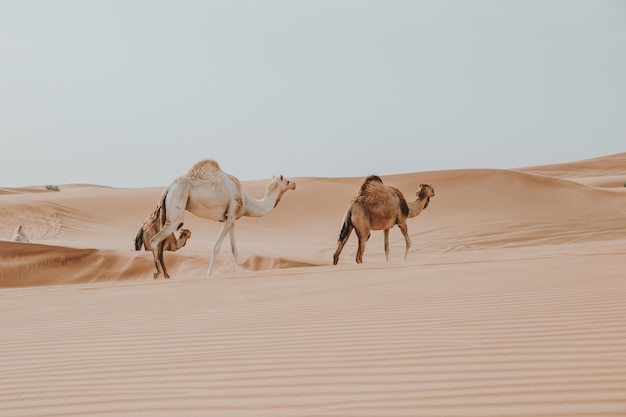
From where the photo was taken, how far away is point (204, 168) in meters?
10.7

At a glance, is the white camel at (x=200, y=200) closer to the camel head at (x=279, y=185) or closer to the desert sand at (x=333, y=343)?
the camel head at (x=279, y=185)

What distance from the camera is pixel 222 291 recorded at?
7113 millimetres

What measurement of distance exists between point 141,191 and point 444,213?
13501 mm

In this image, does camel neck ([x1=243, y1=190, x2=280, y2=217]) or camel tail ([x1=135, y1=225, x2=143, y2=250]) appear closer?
camel neck ([x1=243, y1=190, x2=280, y2=217])

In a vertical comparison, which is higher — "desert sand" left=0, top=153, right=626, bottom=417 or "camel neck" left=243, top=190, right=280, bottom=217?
"camel neck" left=243, top=190, right=280, bottom=217

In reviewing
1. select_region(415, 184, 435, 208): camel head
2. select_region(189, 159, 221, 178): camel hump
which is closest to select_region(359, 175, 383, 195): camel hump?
select_region(415, 184, 435, 208): camel head

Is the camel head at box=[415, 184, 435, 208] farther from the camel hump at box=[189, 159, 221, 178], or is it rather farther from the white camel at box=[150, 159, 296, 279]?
the camel hump at box=[189, 159, 221, 178]

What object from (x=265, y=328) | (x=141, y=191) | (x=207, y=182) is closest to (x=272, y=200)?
(x=207, y=182)

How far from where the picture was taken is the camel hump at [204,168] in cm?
1057

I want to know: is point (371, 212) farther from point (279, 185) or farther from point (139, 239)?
point (139, 239)

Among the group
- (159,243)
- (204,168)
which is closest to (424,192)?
(204,168)

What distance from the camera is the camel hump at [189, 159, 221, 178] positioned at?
34.7 feet

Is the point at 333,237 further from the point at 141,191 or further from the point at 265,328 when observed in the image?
the point at 265,328

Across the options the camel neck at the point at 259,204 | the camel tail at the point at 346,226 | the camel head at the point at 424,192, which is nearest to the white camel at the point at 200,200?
the camel neck at the point at 259,204
